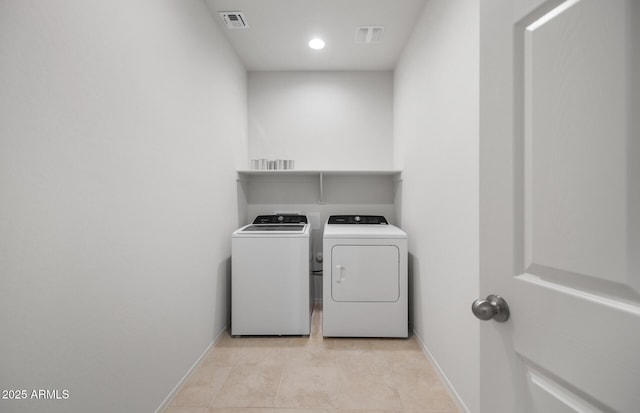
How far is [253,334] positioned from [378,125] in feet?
7.91

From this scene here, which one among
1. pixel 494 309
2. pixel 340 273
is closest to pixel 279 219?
pixel 340 273

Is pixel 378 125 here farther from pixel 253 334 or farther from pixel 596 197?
pixel 596 197

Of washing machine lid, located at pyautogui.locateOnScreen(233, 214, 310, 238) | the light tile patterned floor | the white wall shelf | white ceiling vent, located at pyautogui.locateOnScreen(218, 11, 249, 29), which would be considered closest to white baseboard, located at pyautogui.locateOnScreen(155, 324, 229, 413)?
the light tile patterned floor

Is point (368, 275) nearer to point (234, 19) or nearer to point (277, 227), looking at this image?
point (277, 227)

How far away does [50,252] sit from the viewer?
91 cm

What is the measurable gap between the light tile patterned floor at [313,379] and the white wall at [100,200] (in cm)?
Result: 22

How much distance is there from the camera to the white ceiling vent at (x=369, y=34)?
2305mm

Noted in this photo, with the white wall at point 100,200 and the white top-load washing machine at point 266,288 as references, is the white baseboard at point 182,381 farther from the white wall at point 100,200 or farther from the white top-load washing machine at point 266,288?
the white top-load washing machine at point 266,288

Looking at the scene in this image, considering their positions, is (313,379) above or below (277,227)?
below

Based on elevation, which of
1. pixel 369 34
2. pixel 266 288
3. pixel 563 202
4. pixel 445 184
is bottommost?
pixel 266 288

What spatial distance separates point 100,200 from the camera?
43.1 inches

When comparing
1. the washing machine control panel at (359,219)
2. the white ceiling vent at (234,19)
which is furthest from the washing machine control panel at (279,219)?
the white ceiling vent at (234,19)

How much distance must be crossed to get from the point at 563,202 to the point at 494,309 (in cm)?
28

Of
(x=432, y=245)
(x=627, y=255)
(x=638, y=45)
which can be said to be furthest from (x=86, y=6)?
(x=432, y=245)
